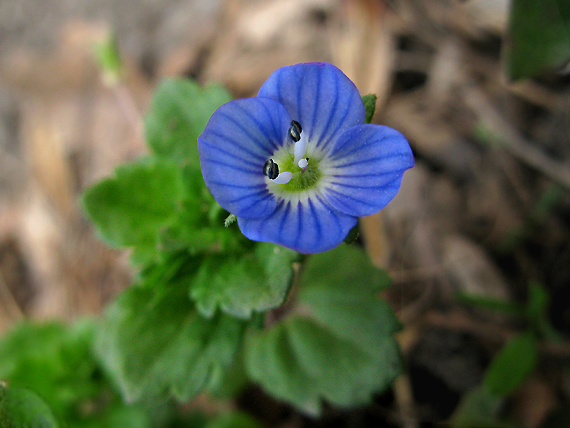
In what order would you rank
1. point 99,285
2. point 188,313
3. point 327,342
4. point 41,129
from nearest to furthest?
point 188,313 < point 327,342 < point 99,285 < point 41,129

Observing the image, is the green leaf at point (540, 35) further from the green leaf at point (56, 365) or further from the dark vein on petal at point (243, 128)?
the green leaf at point (56, 365)

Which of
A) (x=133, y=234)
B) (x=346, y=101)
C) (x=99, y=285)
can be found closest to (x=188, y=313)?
(x=133, y=234)

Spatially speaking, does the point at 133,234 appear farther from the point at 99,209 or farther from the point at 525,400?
the point at 525,400

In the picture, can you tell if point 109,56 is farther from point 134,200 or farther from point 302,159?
point 302,159

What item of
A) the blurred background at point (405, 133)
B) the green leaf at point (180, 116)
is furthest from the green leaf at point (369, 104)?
the blurred background at point (405, 133)

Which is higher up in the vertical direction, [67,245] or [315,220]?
[315,220]

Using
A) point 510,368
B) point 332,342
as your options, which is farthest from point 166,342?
point 510,368
